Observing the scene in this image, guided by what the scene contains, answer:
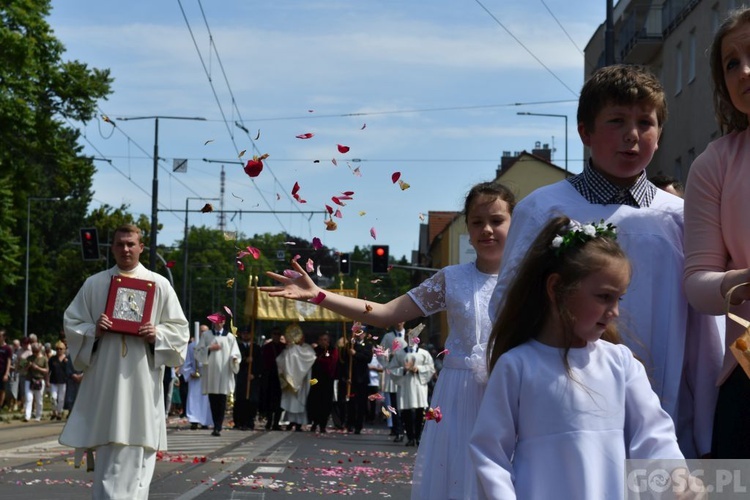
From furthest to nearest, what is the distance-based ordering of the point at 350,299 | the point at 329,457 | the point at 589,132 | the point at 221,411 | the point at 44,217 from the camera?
1. the point at 44,217
2. the point at 221,411
3. the point at 329,457
4. the point at 350,299
5. the point at 589,132

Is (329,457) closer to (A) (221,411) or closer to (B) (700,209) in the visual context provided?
(A) (221,411)

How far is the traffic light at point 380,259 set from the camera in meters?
33.7

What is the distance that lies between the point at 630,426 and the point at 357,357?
26.6m

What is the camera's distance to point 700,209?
13.6ft

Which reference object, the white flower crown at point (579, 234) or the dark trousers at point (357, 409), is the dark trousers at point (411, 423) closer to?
the dark trousers at point (357, 409)

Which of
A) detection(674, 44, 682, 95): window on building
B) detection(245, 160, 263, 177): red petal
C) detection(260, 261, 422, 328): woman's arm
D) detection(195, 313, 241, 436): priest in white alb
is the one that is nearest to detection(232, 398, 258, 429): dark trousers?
detection(195, 313, 241, 436): priest in white alb

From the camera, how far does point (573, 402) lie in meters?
3.98

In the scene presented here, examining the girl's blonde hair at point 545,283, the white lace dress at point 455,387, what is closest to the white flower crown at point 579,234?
the girl's blonde hair at point 545,283

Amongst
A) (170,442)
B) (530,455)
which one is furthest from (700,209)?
(170,442)

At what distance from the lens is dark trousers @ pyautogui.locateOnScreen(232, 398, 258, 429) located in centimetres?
2898

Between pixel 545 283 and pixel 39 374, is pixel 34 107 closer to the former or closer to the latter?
pixel 39 374

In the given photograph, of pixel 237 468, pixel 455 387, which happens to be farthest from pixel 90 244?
pixel 455 387

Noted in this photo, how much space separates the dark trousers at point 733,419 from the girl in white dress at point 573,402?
14 centimetres

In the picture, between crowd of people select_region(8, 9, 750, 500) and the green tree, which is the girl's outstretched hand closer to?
crowd of people select_region(8, 9, 750, 500)
